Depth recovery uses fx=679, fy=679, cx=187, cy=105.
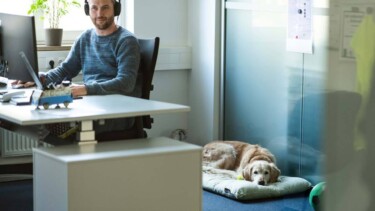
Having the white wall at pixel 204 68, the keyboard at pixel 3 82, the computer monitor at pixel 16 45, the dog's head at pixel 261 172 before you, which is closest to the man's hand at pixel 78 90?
the computer monitor at pixel 16 45

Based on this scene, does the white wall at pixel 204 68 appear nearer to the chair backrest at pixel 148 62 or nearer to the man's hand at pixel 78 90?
the chair backrest at pixel 148 62

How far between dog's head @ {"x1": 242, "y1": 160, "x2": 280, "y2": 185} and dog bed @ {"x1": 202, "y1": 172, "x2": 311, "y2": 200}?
1.7 inches

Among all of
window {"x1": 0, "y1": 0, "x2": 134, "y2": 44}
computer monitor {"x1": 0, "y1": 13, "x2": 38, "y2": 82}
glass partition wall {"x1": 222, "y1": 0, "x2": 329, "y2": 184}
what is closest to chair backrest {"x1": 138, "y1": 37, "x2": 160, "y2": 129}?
computer monitor {"x1": 0, "y1": 13, "x2": 38, "y2": 82}

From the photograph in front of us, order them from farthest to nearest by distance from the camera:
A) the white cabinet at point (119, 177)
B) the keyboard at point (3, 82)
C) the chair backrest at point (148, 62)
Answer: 1. the keyboard at point (3, 82)
2. the chair backrest at point (148, 62)
3. the white cabinet at point (119, 177)

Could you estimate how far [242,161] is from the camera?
4.54m

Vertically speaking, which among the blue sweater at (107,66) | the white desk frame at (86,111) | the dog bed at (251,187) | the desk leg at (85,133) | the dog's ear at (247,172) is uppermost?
the blue sweater at (107,66)

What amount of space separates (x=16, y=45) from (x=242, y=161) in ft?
5.85

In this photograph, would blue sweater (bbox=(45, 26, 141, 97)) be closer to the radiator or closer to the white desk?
the white desk

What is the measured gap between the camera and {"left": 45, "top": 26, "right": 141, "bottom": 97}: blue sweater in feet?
11.8

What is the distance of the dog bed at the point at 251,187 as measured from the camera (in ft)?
13.5

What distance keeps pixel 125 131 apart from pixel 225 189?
35.1 inches

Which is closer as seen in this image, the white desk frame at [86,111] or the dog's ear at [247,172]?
the white desk frame at [86,111]

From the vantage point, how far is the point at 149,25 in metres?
5.12

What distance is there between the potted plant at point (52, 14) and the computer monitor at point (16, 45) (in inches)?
42.5
